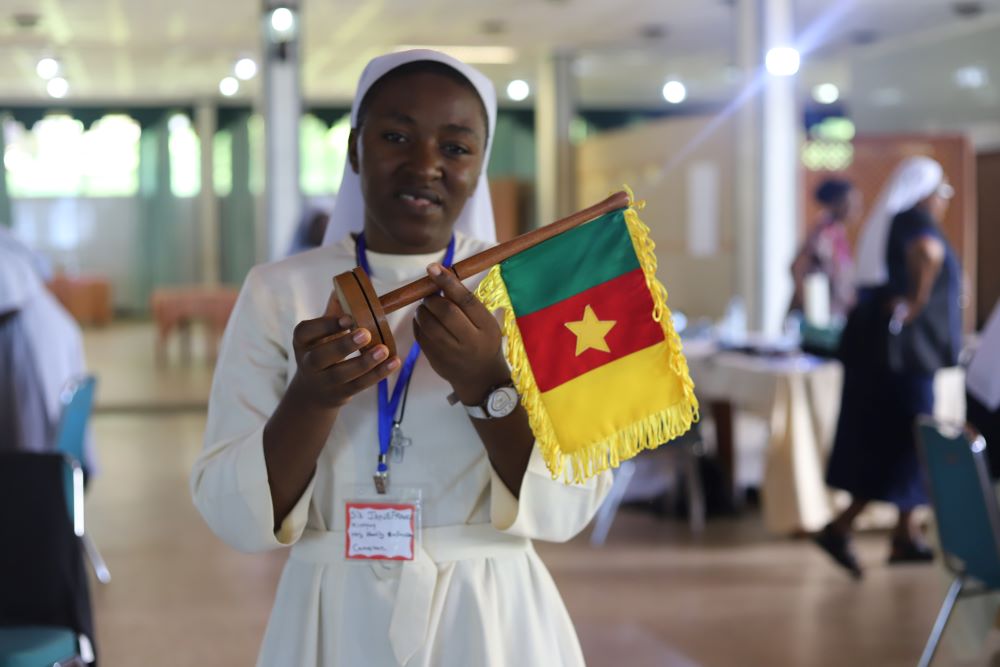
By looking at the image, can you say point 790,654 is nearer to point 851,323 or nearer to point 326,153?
point 851,323

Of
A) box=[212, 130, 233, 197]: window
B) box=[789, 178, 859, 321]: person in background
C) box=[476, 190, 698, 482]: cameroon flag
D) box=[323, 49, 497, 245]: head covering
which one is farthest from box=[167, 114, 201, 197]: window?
box=[476, 190, 698, 482]: cameroon flag

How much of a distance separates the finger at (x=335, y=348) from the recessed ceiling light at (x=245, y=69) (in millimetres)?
11821

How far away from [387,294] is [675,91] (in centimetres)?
1405

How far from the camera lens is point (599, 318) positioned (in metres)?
1.32

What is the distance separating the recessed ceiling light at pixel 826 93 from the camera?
48.1 feet

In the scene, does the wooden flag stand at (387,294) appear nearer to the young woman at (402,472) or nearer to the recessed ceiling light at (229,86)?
the young woman at (402,472)

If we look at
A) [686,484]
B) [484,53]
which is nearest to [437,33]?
[484,53]

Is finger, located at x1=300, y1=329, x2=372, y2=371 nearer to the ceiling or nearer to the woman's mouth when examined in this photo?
the woman's mouth

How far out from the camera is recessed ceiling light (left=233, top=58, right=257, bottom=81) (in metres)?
12.7

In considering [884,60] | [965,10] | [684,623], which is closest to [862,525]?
[684,623]

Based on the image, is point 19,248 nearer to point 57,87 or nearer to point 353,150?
point 353,150

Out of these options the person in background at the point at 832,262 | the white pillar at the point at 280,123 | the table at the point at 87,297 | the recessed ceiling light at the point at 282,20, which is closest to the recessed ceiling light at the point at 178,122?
the table at the point at 87,297

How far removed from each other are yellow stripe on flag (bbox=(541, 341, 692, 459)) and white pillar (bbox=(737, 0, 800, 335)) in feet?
23.3

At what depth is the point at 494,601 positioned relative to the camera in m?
1.35
